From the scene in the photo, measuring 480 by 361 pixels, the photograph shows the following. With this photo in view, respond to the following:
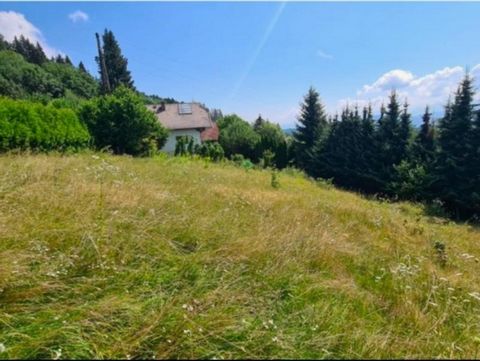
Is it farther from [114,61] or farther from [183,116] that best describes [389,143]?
[114,61]

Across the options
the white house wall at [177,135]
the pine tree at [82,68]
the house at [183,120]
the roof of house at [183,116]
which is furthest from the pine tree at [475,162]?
the pine tree at [82,68]

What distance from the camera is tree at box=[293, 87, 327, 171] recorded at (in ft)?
82.4

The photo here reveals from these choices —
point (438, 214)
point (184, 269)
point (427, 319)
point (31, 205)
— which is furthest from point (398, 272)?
point (438, 214)

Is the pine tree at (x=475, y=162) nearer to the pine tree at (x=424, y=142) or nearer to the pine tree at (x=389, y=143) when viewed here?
the pine tree at (x=424, y=142)

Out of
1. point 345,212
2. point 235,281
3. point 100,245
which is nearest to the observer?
point 235,281

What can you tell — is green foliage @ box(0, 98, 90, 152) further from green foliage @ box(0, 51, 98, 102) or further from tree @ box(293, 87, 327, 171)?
green foliage @ box(0, 51, 98, 102)

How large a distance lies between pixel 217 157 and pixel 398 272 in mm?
17603

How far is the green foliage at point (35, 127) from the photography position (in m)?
8.62

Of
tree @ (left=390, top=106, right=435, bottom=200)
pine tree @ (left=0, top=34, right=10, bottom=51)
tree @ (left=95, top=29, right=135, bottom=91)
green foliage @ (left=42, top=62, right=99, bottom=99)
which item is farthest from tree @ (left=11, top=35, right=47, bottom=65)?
tree @ (left=390, top=106, right=435, bottom=200)

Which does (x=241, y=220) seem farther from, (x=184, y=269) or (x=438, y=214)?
(x=438, y=214)

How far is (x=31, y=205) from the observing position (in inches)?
118

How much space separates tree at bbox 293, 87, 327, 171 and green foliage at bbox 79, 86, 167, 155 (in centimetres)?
1484

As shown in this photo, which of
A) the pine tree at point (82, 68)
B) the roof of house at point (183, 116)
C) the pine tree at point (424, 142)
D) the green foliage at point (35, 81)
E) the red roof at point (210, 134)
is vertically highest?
the pine tree at point (82, 68)

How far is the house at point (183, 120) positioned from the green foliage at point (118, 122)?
15.3 metres
